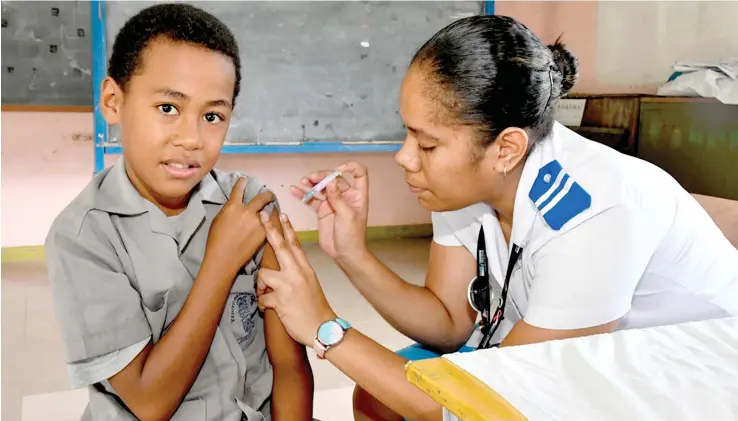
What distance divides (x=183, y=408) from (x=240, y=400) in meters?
0.10

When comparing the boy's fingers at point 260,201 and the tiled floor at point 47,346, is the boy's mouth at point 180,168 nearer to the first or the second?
the boy's fingers at point 260,201

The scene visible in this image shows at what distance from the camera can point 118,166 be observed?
1140 millimetres

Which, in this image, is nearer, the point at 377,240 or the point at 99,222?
the point at 99,222

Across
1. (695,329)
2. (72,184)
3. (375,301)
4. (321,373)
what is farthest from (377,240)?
(695,329)

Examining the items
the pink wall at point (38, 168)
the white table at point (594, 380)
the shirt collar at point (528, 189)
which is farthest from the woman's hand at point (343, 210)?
the pink wall at point (38, 168)

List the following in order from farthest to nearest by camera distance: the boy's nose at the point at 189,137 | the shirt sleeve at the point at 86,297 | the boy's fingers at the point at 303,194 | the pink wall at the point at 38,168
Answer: the pink wall at the point at 38,168 < the boy's fingers at the point at 303,194 < the boy's nose at the point at 189,137 < the shirt sleeve at the point at 86,297

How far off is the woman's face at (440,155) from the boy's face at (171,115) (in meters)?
0.35

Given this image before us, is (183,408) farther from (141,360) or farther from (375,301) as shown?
(375,301)

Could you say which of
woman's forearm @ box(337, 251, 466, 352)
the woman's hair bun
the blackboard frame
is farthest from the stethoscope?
the blackboard frame

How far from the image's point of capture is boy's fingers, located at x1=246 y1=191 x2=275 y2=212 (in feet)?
3.97

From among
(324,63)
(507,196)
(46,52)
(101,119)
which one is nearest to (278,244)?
(507,196)

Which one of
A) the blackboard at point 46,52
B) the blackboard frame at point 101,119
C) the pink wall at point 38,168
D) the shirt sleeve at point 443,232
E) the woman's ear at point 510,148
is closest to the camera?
the woman's ear at point 510,148

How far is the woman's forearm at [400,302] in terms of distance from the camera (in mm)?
1534

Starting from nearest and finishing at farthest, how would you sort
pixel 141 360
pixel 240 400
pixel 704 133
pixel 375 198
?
1. pixel 141 360
2. pixel 240 400
3. pixel 704 133
4. pixel 375 198
